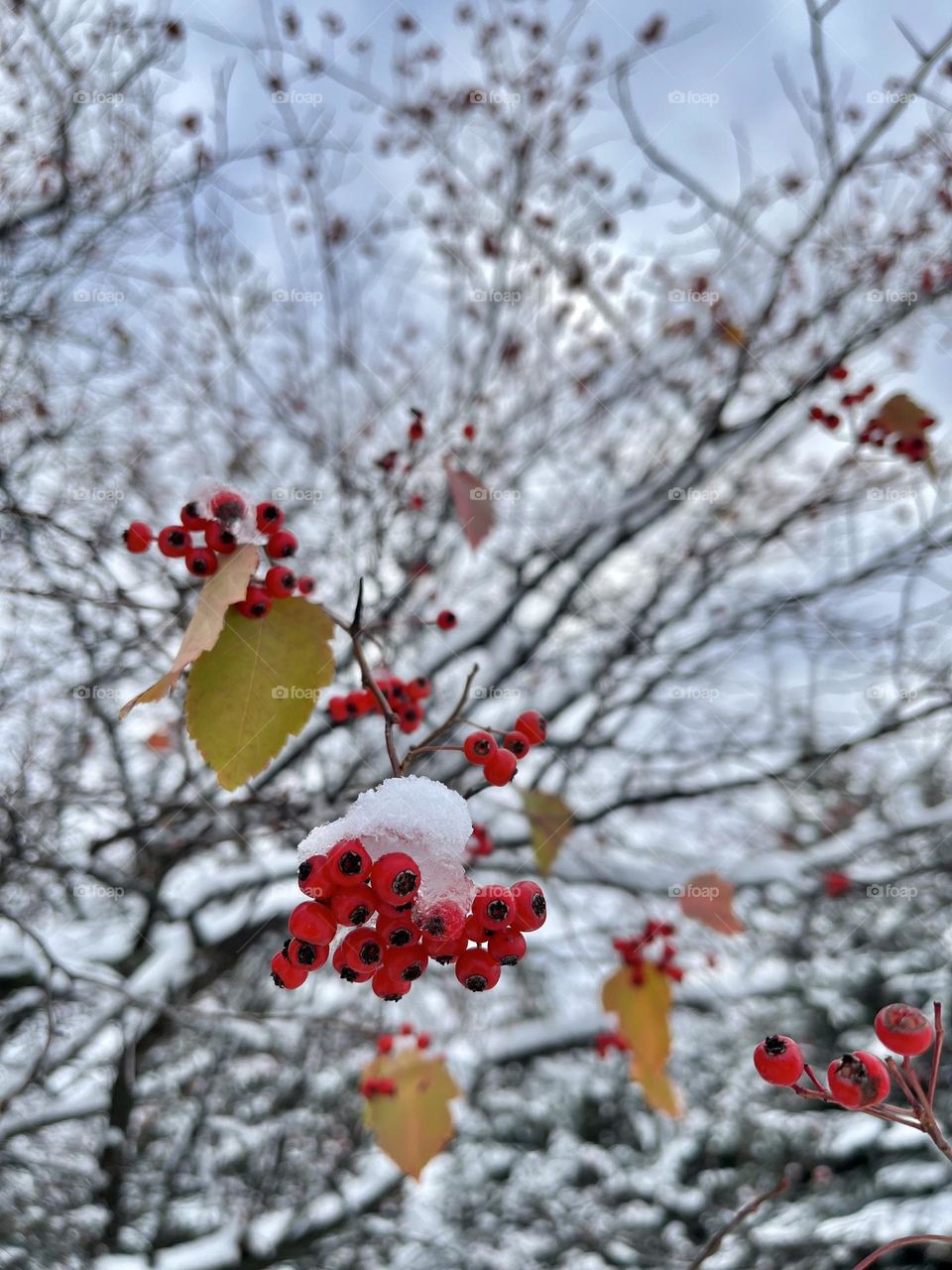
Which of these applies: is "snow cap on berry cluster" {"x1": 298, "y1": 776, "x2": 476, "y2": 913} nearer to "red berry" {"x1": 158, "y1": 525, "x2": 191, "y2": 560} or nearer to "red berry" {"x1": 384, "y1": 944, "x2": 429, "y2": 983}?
"red berry" {"x1": 384, "y1": 944, "x2": 429, "y2": 983}

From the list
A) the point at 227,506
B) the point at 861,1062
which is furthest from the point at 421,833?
the point at 227,506

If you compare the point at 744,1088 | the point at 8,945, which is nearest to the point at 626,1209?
the point at 744,1088

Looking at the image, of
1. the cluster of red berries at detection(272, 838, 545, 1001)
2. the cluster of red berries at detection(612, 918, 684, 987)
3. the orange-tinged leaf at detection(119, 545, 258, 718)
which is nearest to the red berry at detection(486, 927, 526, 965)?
the cluster of red berries at detection(272, 838, 545, 1001)

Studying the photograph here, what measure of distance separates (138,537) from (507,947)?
131 cm

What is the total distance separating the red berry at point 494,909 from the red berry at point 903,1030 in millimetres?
558

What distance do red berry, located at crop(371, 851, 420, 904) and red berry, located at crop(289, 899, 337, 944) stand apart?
0.09 metres

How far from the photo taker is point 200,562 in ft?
5.39

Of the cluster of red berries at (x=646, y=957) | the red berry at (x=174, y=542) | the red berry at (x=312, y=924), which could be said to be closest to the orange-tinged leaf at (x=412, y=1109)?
the cluster of red berries at (x=646, y=957)

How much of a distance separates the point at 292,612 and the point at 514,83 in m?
5.99

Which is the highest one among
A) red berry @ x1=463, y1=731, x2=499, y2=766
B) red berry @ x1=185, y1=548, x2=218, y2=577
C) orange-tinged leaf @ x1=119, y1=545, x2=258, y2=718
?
red berry @ x1=185, y1=548, x2=218, y2=577

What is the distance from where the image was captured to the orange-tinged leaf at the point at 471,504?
8.34ft

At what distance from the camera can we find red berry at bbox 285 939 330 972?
120 centimetres

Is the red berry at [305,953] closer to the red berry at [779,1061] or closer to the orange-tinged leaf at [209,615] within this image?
the orange-tinged leaf at [209,615]

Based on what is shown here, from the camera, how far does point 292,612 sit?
155 centimetres
